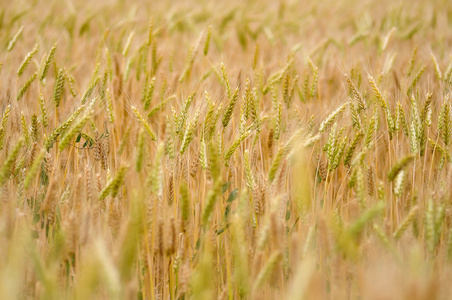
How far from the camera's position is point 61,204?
1457 millimetres

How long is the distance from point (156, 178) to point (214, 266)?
57 centimetres

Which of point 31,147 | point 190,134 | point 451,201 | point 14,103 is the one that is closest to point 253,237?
point 190,134

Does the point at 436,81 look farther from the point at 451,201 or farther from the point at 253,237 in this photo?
the point at 253,237

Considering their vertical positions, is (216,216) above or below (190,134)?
below

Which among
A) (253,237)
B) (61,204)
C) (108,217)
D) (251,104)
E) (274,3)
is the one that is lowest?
(253,237)

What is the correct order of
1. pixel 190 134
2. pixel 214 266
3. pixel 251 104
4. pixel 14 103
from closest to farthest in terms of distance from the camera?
pixel 190 134, pixel 214 266, pixel 251 104, pixel 14 103

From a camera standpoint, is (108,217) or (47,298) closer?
(47,298)

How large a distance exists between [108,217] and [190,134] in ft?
1.31

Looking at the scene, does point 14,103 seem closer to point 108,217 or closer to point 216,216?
point 108,217

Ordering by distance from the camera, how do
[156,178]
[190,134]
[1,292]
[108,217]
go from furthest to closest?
[190,134] < [108,217] < [156,178] < [1,292]

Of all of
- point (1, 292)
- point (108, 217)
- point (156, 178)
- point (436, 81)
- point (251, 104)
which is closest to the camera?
point (1, 292)

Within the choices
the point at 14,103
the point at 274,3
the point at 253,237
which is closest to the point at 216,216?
the point at 253,237

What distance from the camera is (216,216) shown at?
1.64m

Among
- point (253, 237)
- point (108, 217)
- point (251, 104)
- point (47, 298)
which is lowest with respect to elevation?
point (47, 298)
